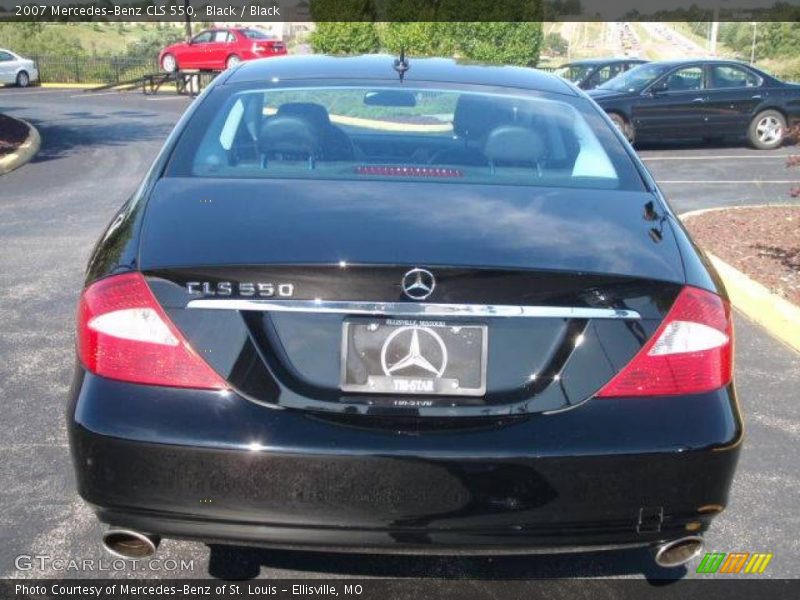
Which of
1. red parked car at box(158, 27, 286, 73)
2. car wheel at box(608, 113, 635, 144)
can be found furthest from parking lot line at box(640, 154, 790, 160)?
red parked car at box(158, 27, 286, 73)

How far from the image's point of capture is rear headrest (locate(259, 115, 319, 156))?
12.3ft

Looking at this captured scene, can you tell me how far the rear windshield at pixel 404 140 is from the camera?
11.5 ft

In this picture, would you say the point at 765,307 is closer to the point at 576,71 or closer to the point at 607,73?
the point at 607,73

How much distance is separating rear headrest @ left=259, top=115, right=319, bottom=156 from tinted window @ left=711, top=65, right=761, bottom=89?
15302 millimetres

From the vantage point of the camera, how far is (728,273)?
23.9ft

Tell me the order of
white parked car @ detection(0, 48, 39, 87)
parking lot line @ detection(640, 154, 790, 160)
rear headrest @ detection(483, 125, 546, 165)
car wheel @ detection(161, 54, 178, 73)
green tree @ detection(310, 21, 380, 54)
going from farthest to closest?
white parked car @ detection(0, 48, 39, 87) < car wheel @ detection(161, 54, 178, 73) < green tree @ detection(310, 21, 380, 54) < parking lot line @ detection(640, 154, 790, 160) < rear headrest @ detection(483, 125, 546, 165)

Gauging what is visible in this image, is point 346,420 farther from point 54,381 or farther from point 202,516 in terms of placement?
point 54,381

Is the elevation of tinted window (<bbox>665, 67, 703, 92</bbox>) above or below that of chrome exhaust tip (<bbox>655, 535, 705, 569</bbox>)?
below

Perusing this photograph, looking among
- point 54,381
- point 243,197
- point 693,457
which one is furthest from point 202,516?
point 54,381

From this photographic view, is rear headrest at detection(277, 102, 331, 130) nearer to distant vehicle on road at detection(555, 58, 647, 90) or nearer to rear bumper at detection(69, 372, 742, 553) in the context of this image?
rear bumper at detection(69, 372, 742, 553)

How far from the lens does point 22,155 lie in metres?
14.1

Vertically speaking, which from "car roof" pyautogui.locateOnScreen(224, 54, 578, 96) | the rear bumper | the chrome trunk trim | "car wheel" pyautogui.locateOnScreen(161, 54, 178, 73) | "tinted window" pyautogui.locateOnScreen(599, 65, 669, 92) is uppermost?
"car roof" pyautogui.locateOnScreen(224, 54, 578, 96)

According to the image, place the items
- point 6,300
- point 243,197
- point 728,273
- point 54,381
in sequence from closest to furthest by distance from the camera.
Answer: point 243,197, point 54,381, point 6,300, point 728,273

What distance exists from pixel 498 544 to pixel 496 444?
28 centimetres
